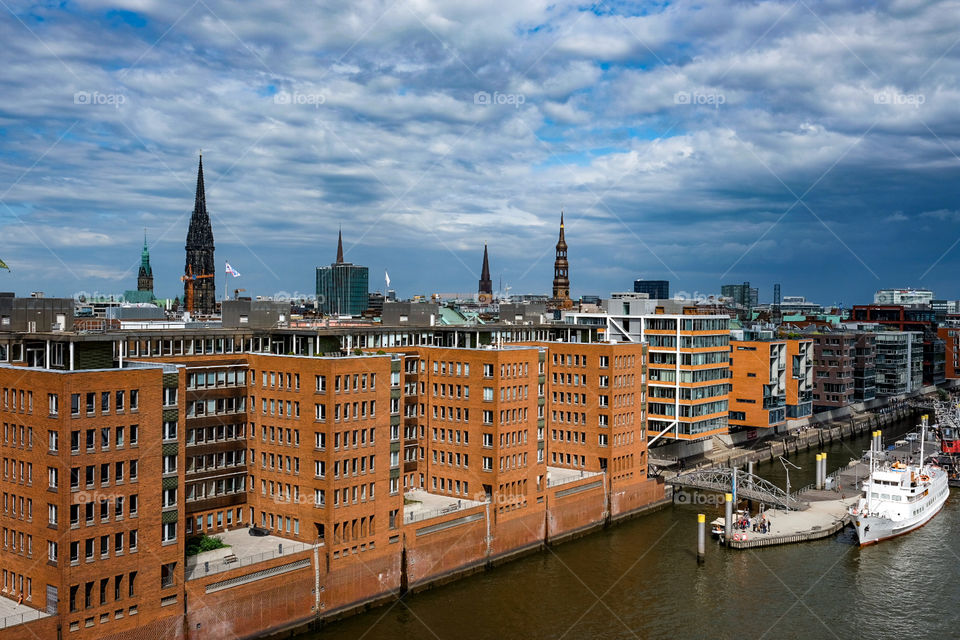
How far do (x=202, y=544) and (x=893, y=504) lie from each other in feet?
255

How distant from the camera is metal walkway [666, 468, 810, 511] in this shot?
103m

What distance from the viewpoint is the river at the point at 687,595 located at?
226 ft

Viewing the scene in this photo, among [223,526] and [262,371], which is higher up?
[262,371]

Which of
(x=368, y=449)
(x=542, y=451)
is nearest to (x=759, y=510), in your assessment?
(x=542, y=451)

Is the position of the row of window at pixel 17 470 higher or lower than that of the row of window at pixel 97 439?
lower

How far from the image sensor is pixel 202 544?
220ft

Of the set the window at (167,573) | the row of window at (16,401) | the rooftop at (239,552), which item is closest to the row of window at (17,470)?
the row of window at (16,401)

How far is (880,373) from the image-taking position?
7820 inches

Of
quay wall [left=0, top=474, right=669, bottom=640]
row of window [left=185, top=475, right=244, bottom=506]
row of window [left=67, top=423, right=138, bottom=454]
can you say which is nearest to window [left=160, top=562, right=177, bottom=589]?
quay wall [left=0, top=474, right=669, bottom=640]

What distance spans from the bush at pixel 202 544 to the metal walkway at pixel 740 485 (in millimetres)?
62221

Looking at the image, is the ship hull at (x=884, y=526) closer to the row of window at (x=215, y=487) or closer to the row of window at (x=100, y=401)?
the row of window at (x=215, y=487)

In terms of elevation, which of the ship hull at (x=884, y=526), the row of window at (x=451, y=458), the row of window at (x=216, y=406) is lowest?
the ship hull at (x=884, y=526)

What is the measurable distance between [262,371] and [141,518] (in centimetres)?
2043

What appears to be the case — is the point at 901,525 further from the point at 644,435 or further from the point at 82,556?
the point at 82,556
